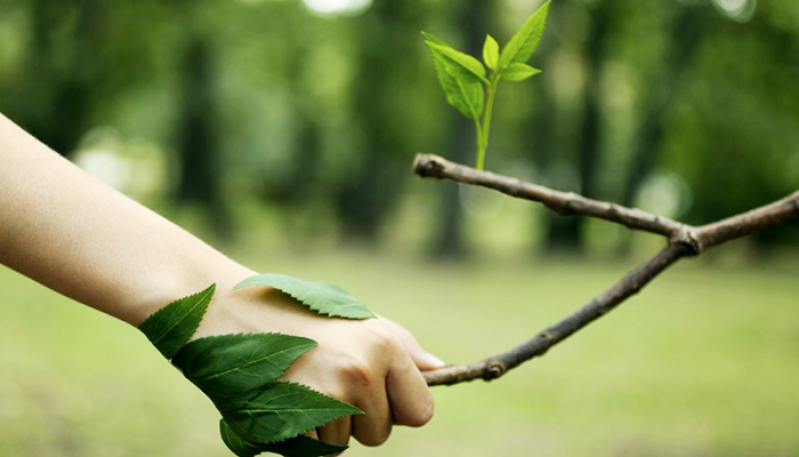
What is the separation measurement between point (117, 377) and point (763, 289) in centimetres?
1203

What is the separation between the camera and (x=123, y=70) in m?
15.5

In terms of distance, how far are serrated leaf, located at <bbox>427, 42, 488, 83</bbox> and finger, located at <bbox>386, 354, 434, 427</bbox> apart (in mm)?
452

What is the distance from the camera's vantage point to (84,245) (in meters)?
1.11

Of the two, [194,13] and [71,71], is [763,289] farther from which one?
[71,71]

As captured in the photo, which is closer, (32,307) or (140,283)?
(140,283)

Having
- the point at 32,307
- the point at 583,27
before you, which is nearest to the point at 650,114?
the point at 583,27

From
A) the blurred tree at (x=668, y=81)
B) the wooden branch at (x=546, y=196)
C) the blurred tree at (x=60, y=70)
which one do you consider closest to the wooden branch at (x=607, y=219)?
the wooden branch at (x=546, y=196)

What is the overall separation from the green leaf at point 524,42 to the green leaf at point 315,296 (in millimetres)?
445

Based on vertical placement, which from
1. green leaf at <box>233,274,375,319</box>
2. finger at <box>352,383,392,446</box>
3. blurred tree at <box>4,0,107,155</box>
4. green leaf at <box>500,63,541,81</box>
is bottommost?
finger at <box>352,383,392,446</box>

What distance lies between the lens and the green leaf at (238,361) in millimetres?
1044

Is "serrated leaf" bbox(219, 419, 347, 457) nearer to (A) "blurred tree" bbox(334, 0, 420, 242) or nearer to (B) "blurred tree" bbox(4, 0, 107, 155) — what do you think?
(B) "blurred tree" bbox(4, 0, 107, 155)

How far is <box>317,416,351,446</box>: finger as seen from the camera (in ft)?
3.60

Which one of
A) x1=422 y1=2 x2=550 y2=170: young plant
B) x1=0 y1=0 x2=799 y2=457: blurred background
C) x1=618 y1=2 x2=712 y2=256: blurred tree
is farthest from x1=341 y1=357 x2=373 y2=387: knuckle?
x1=618 y1=2 x2=712 y2=256: blurred tree

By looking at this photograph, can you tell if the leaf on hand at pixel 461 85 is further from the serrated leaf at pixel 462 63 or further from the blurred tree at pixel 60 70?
the blurred tree at pixel 60 70
